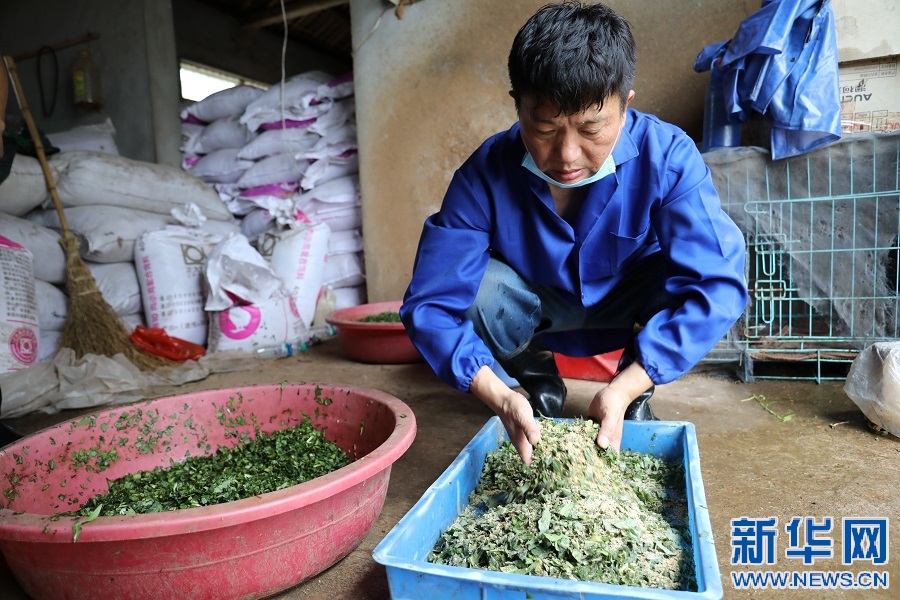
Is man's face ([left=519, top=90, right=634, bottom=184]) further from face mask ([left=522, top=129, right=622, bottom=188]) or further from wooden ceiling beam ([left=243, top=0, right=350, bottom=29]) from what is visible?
wooden ceiling beam ([left=243, top=0, right=350, bottom=29])

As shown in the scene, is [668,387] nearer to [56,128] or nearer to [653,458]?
[653,458]

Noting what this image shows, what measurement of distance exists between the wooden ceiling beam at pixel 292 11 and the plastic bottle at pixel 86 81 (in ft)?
4.96

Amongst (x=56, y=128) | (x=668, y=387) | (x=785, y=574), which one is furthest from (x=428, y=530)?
(x=56, y=128)

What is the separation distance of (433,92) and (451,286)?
7.70 ft

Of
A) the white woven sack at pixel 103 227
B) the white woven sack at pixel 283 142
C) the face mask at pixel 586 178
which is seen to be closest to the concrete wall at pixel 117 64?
the white woven sack at pixel 283 142

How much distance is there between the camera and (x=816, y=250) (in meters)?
2.25

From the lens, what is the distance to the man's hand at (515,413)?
3.95 feet

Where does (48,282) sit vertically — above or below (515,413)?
above

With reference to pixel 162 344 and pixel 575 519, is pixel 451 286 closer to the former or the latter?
pixel 575 519

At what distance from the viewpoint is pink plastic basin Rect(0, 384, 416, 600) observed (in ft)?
3.15

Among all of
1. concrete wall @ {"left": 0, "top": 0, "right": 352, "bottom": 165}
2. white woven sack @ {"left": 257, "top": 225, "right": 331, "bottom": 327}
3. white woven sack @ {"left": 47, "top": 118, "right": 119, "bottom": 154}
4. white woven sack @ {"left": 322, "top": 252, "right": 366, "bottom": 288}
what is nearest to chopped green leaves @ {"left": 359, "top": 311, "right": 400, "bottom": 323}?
white woven sack @ {"left": 257, "top": 225, "right": 331, "bottom": 327}

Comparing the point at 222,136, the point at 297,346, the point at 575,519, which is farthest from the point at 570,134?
the point at 222,136

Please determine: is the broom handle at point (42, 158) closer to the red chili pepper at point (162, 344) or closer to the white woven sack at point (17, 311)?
the white woven sack at point (17, 311)

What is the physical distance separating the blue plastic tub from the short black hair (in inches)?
30.2
